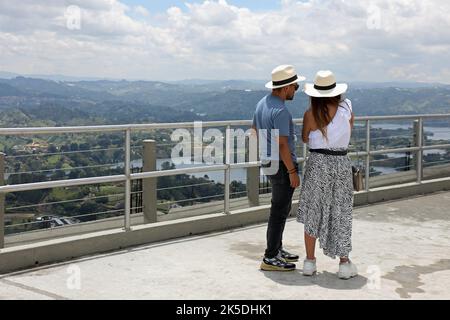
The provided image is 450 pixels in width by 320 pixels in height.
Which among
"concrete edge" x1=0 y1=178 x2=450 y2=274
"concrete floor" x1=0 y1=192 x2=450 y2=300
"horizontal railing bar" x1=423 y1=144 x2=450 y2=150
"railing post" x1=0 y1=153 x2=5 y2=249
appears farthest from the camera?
"horizontal railing bar" x1=423 y1=144 x2=450 y2=150

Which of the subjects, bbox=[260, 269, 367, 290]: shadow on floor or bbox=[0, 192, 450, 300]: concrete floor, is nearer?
bbox=[0, 192, 450, 300]: concrete floor

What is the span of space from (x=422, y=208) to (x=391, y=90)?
50017 millimetres

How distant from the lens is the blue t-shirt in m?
4.98

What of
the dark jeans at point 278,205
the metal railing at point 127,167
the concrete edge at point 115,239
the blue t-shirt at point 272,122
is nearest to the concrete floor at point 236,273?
the concrete edge at point 115,239

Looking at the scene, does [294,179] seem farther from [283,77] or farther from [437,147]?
[437,147]

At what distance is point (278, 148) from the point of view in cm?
505

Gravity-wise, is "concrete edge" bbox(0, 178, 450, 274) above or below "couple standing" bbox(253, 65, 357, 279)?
below

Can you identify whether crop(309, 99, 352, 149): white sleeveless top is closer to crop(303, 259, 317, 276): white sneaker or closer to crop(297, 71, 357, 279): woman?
crop(297, 71, 357, 279): woman

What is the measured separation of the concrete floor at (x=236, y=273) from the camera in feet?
15.4

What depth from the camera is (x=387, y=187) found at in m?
9.53

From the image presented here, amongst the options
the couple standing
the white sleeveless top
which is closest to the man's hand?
the couple standing

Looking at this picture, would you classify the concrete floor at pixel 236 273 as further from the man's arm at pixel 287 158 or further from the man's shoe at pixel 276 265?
the man's arm at pixel 287 158
